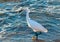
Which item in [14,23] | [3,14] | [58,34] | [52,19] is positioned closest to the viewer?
[58,34]

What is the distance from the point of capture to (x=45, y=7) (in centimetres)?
1108

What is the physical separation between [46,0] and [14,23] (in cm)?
456

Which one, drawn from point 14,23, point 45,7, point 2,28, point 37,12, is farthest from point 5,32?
point 45,7

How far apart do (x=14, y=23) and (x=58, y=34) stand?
177 centimetres

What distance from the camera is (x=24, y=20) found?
8898mm

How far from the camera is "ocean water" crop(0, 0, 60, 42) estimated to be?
7102mm

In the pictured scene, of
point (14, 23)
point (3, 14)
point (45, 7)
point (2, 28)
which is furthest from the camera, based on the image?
point (45, 7)

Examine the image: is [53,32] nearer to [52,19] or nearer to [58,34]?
[58,34]

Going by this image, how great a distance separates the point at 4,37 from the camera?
709cm

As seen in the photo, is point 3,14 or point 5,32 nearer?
point 5,32

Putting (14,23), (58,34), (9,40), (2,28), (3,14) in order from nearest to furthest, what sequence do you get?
(9,40) → (58,34) → (2,28) → (14,23) → (3,14)

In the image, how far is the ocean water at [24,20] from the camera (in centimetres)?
710

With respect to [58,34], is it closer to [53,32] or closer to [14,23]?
[53,32]

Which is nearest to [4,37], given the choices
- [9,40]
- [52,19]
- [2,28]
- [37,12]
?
[9,40]
